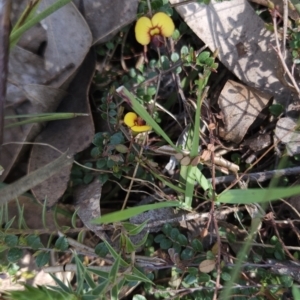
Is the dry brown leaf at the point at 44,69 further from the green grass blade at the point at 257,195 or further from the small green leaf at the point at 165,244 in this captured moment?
the green grass blade at the point at 257,195

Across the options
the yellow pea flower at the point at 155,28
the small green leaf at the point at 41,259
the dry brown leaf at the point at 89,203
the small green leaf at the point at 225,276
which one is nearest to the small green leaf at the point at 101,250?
the dry brown leaf at the point at 89,203

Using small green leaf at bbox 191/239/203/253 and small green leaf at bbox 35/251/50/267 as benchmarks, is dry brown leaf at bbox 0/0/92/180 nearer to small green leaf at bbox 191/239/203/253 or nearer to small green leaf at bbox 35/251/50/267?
small green leaf at bbox 35/251/50/267

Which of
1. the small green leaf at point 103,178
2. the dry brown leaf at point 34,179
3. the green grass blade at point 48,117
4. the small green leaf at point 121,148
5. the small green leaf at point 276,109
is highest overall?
the green grass blade at point 48,117

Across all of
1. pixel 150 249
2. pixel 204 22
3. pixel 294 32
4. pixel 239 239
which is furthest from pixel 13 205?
pixel 294 32

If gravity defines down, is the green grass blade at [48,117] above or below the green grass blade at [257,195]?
above

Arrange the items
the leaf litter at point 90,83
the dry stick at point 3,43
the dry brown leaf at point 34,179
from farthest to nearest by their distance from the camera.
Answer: the leaf litter at point 90,83
the dry stick at point 3,43
the dry brown leaf at point 34,179
